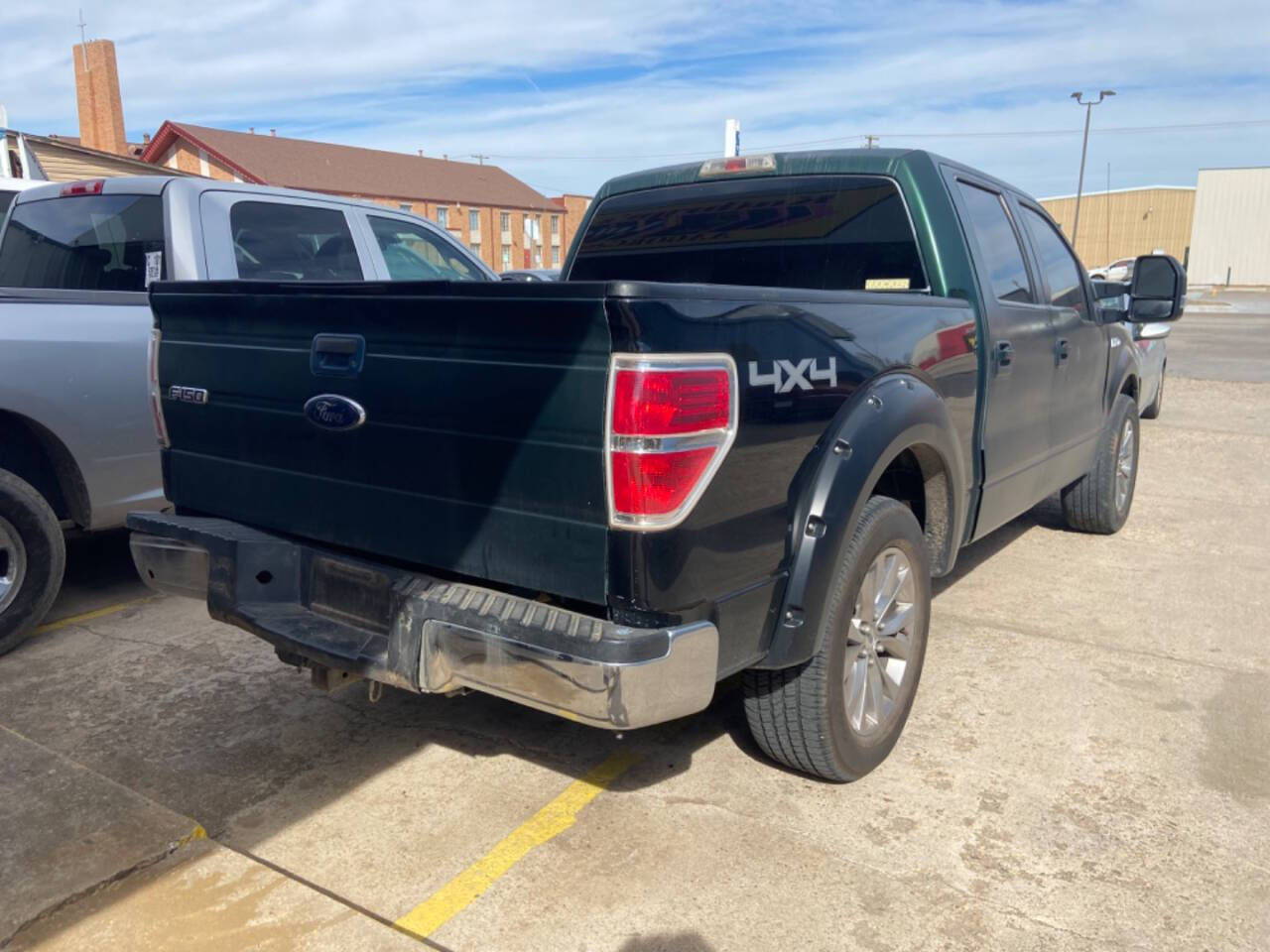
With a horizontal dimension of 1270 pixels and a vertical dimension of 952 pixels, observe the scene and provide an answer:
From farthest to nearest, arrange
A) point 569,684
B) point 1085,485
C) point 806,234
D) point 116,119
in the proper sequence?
point 116,119 < point 1085,485 < point 806,234 < point 569,684

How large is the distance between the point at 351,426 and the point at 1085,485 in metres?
4.74

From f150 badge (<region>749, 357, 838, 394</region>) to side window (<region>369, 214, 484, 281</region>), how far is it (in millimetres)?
3450

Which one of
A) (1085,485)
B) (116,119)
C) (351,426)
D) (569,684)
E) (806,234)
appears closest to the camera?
(569,684)

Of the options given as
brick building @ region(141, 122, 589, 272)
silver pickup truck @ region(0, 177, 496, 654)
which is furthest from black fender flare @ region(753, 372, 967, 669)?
brick building @ region(141, 122, 589, 272)

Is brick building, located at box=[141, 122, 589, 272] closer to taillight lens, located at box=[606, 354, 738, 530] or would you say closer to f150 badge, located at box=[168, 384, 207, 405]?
f150 badge, located at box=[168, 384, 207, 405]

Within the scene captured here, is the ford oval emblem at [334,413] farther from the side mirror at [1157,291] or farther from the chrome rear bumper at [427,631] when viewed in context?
the side mirror at [1157,291]

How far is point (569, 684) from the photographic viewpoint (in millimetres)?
Answer: 2434

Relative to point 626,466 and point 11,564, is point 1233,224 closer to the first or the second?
point 11,564

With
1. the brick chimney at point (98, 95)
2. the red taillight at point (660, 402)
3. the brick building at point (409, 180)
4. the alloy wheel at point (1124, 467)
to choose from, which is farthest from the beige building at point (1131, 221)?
the red taillight at point (660, 402)

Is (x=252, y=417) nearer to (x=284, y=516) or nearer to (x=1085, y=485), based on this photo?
(x=284, y=516)

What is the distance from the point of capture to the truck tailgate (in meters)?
2.47

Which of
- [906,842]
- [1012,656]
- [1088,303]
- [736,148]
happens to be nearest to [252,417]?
[906,842]

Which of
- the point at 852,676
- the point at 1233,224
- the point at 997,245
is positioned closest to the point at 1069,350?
the point at 997,245

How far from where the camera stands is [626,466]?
2.37 meters
